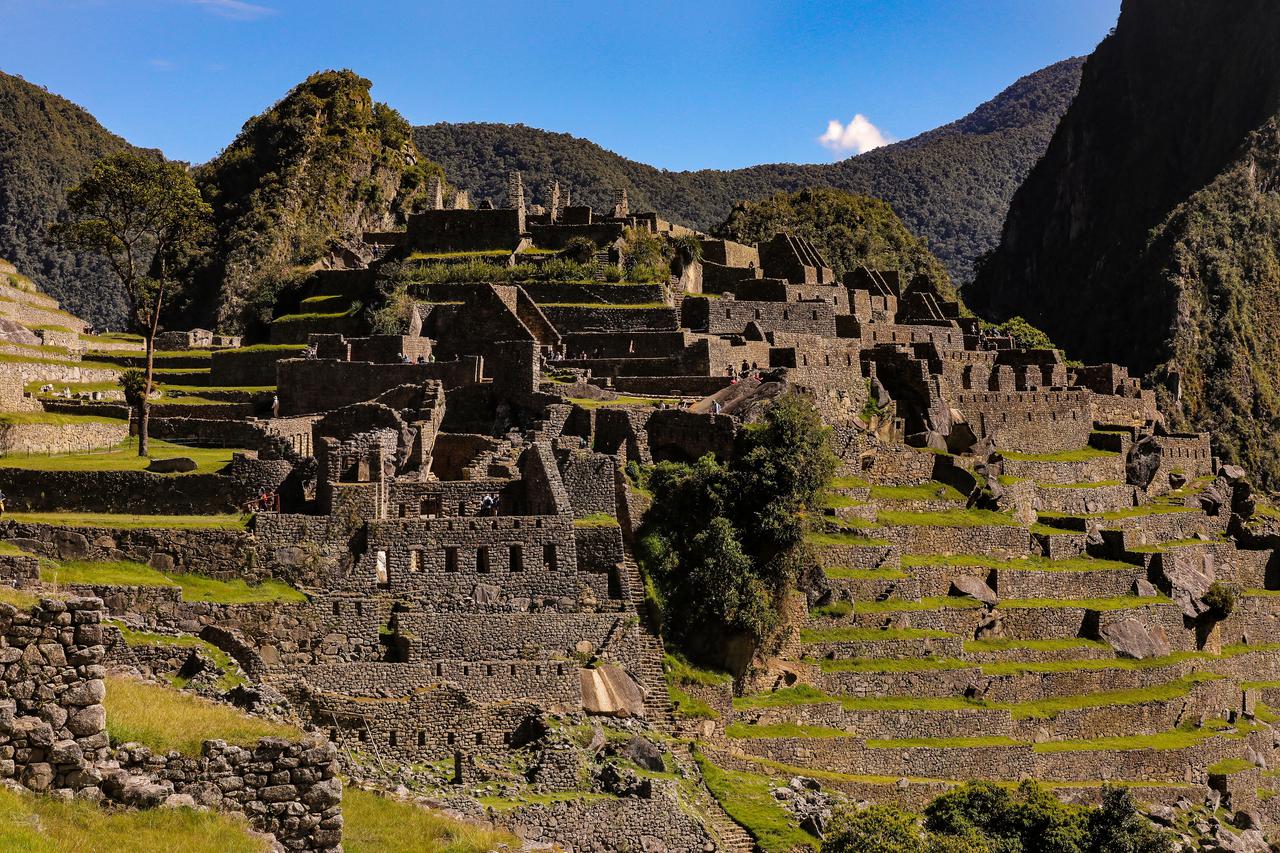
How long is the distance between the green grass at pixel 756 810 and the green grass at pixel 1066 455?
22.4 metres

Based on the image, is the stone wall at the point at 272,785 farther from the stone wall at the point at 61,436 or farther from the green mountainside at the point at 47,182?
the green mountainside at the point at 47,182

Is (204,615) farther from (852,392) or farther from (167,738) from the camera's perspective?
(852,392)

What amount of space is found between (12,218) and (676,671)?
311 feet

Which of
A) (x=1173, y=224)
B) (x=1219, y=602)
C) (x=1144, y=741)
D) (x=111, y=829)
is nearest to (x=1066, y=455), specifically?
(x=1219, y=602)

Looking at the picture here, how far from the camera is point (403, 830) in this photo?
16.8 m

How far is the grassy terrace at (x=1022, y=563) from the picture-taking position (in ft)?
126

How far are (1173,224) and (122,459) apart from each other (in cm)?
13663

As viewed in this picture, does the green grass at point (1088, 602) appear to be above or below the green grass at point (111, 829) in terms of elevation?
below

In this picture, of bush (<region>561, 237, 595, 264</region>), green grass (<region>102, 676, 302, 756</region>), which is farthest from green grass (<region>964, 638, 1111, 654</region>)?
green grass (<region>102, 676, 302, 756</region>)

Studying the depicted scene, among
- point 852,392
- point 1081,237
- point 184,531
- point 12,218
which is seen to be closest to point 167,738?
point 184,531

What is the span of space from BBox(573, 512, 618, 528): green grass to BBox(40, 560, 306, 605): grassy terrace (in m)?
6.64

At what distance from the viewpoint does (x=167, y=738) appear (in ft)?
40.2

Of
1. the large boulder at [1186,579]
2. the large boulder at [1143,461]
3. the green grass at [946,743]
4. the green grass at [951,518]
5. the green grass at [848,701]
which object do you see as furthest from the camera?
the large boulder at [1143,461]

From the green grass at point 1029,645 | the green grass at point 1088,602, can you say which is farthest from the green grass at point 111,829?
the green grass at point 1088,602
